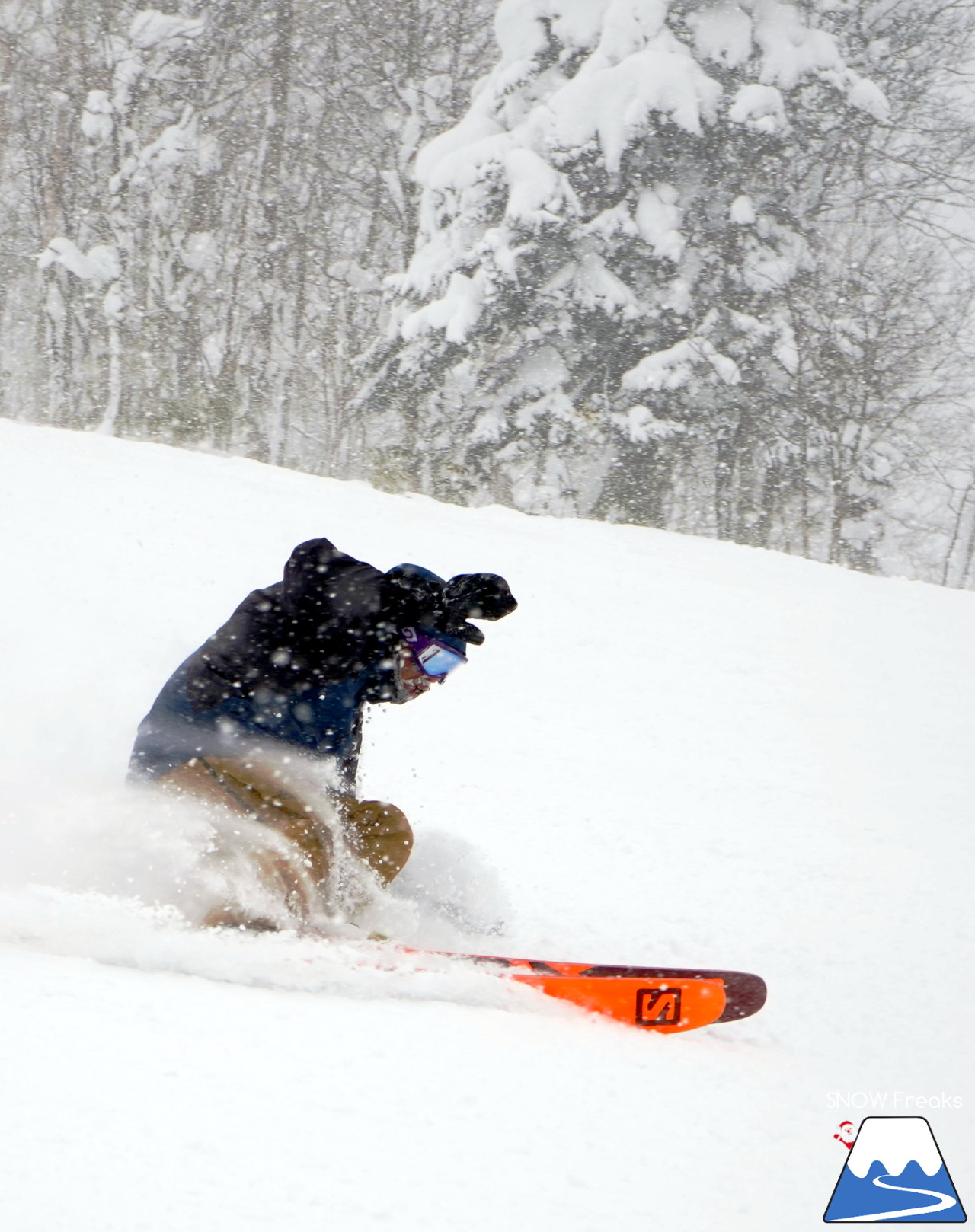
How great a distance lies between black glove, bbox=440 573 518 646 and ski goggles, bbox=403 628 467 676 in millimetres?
54

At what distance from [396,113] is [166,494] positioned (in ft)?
50.4

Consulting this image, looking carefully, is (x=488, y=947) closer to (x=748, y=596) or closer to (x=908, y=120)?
(x=748, y=596)

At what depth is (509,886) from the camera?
184 inches

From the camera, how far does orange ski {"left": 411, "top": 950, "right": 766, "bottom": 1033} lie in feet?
10.9

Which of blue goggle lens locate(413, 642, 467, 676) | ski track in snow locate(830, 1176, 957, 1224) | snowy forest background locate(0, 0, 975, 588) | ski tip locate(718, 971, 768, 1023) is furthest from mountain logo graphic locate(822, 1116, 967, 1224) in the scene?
snowy forest background locate(0, 0, 975, 588)

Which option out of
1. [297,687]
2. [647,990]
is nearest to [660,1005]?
[647,990]

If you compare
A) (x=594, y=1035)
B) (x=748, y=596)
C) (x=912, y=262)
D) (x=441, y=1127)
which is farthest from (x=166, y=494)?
(x=912, y=262)

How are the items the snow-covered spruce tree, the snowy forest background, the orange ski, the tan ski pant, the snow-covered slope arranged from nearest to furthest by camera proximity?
the snow-covered slope
the orange ski
the tan ski pant
the snow-covered spruce tree
the snowy forest background

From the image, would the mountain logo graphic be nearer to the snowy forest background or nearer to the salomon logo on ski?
the salomon logo on ski

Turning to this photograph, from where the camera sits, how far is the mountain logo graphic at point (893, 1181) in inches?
88.0

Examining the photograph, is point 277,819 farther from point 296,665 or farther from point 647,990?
point 647,990

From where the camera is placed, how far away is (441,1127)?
7.04 feet

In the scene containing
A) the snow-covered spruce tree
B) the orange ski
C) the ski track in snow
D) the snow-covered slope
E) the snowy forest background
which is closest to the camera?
the snow-covered slope

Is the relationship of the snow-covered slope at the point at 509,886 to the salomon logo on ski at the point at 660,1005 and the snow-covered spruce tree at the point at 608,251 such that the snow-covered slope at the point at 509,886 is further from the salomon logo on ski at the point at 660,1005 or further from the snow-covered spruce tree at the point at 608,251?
the snow-covered spruce tree at the point at 608,251
